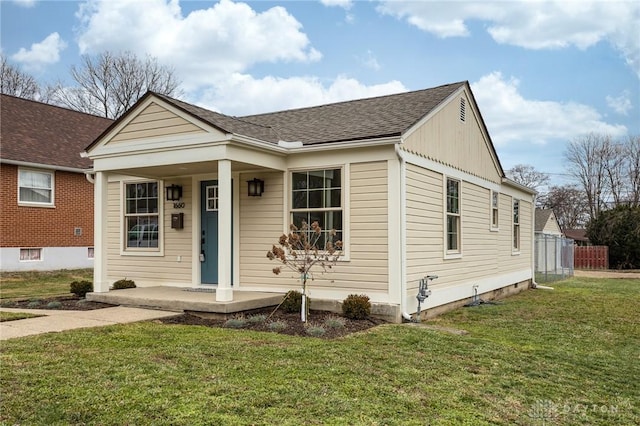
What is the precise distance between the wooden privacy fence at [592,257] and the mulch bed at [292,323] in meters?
23.7

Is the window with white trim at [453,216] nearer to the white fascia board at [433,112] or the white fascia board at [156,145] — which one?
the white fascia board at [433,112]

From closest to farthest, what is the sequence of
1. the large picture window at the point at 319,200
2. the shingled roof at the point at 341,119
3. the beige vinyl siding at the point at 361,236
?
the beige vinyl siding at the point at 361,236
the shingled roof at the point at 341,119
the large picture window at the point at 319,200

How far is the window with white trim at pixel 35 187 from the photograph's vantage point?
1653 centimetres

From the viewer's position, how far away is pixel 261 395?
4.39 metres

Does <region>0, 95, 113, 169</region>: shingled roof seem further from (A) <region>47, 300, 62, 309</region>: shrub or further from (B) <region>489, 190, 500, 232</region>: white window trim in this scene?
(B) <region>489, 190, 500, 232</region>: white window trim

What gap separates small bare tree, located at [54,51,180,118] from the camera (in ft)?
105

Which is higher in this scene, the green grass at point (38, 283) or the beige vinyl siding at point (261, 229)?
the beige vinyl siding at point (261, 229)

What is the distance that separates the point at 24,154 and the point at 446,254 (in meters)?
13.4

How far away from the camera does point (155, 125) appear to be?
9352 millimetres

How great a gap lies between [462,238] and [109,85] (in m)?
27.6

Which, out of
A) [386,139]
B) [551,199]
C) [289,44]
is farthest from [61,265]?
[551,199]

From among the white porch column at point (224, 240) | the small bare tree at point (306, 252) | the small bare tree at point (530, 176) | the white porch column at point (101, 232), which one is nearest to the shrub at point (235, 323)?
the white porch column at point (224, 240)

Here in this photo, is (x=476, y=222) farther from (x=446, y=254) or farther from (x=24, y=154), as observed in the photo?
(x=24, y=154)

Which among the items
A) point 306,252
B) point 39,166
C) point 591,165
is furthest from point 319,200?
point 591,165
